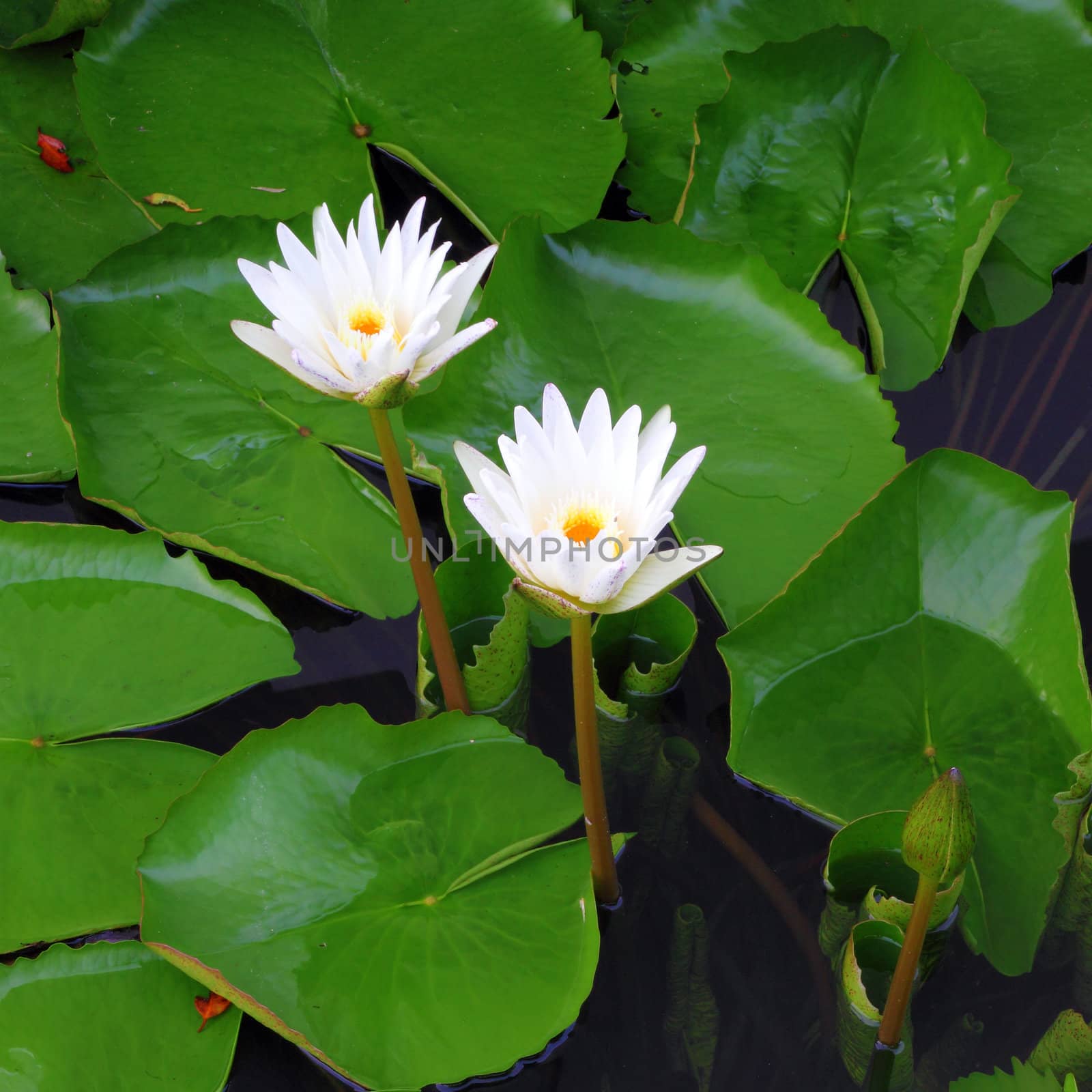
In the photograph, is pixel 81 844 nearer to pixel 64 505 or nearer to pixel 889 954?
pixel 64 505

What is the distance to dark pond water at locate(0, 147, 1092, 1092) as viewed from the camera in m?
1.45

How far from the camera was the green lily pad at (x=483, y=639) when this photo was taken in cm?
147

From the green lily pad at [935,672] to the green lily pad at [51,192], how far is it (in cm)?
138

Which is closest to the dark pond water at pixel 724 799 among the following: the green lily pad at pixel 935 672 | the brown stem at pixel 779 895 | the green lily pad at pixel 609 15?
the brown stem at pixel 779 895

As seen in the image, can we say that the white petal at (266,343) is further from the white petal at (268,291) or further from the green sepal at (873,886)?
the green sepal at (873,886)

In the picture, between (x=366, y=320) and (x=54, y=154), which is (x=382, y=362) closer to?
(x=366, y=320)

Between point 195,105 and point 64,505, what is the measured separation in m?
0.79

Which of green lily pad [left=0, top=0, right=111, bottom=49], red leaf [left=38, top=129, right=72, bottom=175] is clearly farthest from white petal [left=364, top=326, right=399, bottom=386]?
green lily pad [left=0, top=0, right=111, bottom=49]

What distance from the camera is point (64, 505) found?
1.86 m

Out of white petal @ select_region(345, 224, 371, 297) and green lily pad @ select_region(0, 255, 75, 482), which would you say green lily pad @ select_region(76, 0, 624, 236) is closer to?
green lily pad @ select_region(0, 255, 75, 482)

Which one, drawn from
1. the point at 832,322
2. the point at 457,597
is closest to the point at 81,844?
the point at 457,597

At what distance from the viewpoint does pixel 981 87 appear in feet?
6.28

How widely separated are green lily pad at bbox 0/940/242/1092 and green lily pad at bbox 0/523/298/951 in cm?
5

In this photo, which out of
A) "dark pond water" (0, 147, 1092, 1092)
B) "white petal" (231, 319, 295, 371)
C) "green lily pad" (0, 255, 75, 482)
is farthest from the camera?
"green lily pad" (0, 255, 75, 482)
